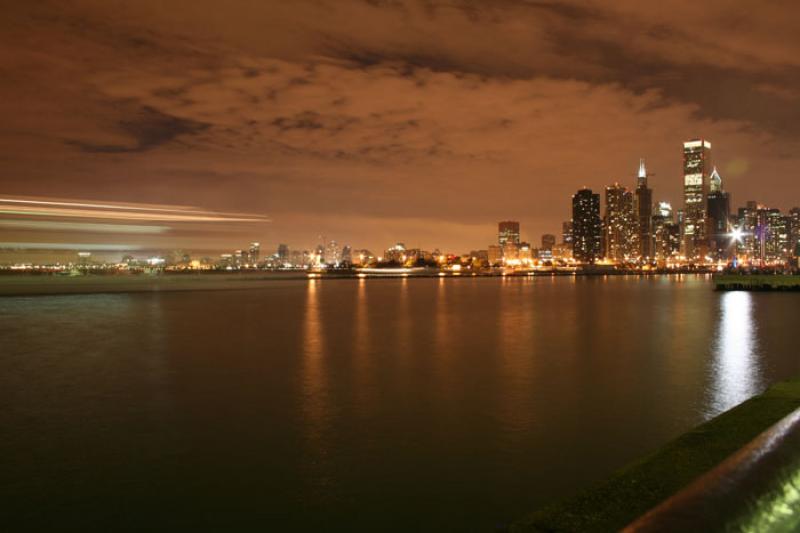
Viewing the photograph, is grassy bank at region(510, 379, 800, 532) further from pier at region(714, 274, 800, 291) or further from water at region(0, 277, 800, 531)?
pier at region(714, 274, 800, 291)

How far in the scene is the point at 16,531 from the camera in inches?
211

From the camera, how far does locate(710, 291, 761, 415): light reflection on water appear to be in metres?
10.9

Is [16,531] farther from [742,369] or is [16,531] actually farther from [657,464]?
[742,369]

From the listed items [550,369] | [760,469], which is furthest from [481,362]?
[760,469]

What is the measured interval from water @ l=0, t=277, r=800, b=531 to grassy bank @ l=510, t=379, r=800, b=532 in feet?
3.73

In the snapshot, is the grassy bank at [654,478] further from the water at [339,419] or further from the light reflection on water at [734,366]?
the light reflection on water at [734,366]

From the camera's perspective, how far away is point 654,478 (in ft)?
16.5

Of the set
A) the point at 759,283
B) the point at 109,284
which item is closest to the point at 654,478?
the point at 759,283

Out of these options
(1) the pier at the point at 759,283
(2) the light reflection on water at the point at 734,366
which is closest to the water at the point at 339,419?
(2) the light reflection on water at the point at 734,366

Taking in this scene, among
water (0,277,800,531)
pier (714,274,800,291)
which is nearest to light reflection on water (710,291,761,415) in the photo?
water (0,277,800,531)

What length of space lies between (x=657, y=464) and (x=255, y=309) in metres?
29.3

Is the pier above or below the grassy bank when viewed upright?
below

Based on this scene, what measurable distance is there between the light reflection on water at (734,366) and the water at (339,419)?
10 centimetres

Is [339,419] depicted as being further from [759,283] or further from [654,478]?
[759,283]
